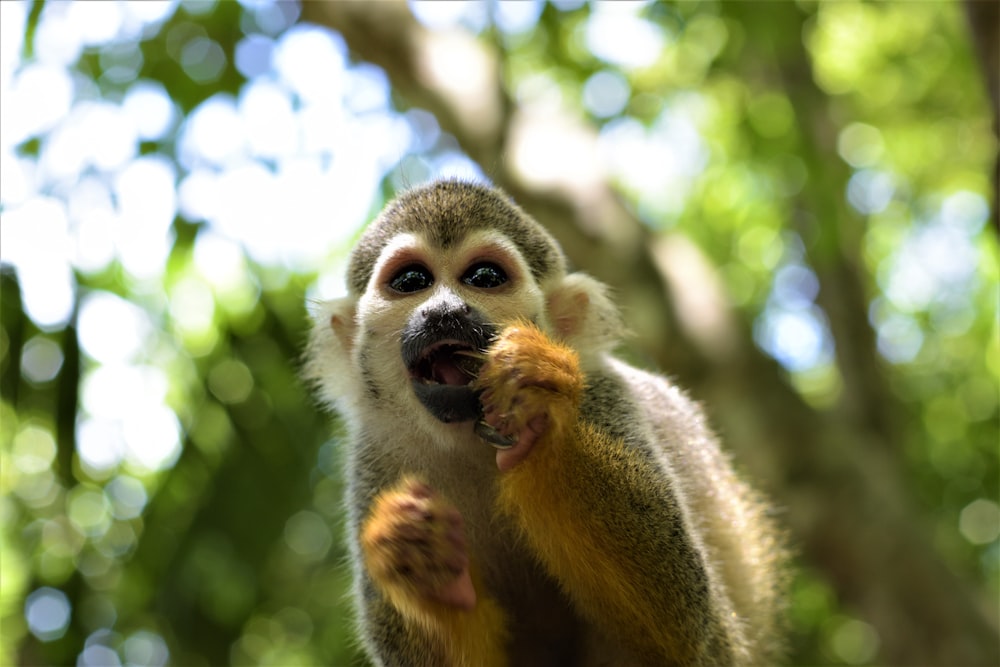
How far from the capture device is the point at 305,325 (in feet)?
22.0

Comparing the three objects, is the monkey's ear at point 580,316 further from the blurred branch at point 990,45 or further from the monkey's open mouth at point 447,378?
the blurred branch at point 990,45

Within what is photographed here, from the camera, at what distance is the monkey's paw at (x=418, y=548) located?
2.58 m

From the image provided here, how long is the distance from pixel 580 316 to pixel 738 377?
3481mm

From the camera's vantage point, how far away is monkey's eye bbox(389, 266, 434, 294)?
120 inches

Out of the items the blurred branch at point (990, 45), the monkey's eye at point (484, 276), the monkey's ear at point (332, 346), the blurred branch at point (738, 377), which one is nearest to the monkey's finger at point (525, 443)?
the monkey's eye at point (484, 276)

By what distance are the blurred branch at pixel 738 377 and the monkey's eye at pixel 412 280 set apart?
3302 millimetres

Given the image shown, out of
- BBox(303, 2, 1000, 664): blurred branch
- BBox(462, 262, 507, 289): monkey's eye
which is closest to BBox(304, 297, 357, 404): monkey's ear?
BBox(462, 262, 507, 289): monkey's eye

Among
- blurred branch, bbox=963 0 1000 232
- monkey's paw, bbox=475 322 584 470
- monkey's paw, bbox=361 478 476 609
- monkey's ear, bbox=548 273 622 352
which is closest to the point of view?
monkey's paw, bbox=475 322 584 470

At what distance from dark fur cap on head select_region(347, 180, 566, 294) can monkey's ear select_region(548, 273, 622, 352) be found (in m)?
0.09

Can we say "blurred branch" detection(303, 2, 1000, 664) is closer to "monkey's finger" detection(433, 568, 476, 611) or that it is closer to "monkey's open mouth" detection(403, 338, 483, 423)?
"monkey's open mouth" detection(403, 338, 483, 423)

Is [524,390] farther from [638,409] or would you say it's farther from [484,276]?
[638,409]

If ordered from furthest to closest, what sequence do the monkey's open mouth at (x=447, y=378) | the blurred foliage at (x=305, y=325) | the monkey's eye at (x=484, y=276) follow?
the blurred foliage at (x=305, y=325) → the monkey's eye at (x=484, y=276) → the monkey's open mouth at (x=447, y=378)

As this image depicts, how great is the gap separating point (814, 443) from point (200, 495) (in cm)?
452

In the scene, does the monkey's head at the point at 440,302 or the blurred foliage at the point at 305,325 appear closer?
the monkey's head at the point at 440,302
